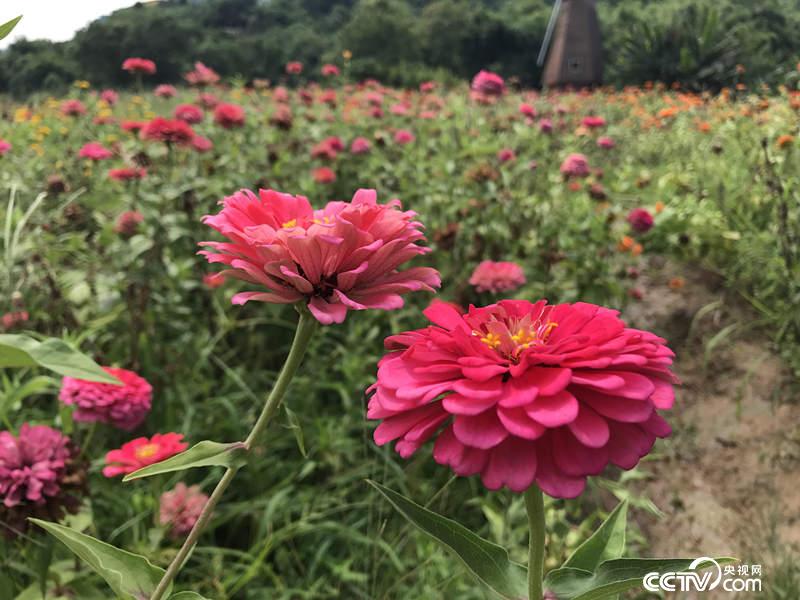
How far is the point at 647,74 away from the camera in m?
7.36

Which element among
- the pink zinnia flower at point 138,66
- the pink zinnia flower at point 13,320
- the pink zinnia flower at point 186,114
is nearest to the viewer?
the pink zinnia flower at point 13,320

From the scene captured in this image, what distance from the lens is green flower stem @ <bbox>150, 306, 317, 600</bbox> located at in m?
0.40

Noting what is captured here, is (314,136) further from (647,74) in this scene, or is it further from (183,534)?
(647,74)

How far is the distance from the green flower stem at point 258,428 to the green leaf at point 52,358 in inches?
6.0

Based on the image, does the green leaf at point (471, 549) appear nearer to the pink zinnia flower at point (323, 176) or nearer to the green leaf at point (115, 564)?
the green leaf at point (115, 564)

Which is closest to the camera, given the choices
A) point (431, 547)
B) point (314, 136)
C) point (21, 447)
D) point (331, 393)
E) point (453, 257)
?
point (21, 447)

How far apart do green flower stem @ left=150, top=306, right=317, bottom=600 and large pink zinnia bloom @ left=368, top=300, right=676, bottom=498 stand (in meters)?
0.07

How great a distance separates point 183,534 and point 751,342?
1.86 meters

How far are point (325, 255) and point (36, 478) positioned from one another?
58 centimetres

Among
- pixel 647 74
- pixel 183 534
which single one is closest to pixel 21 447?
pixel 183 534

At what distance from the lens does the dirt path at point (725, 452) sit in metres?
1.42

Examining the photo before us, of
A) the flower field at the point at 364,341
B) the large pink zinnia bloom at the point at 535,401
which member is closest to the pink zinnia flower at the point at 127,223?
the flower field at the point at 364,341

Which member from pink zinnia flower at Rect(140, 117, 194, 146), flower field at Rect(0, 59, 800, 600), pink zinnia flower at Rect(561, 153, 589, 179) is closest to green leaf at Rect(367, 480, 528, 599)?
flower field at Rect(0, 59, 800, 600)

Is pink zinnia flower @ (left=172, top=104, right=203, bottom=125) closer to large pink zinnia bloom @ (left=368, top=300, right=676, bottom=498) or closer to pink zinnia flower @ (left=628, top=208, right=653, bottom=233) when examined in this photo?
pink zinnia flower @ (left=628, top=208, right=653, bottom=233)
